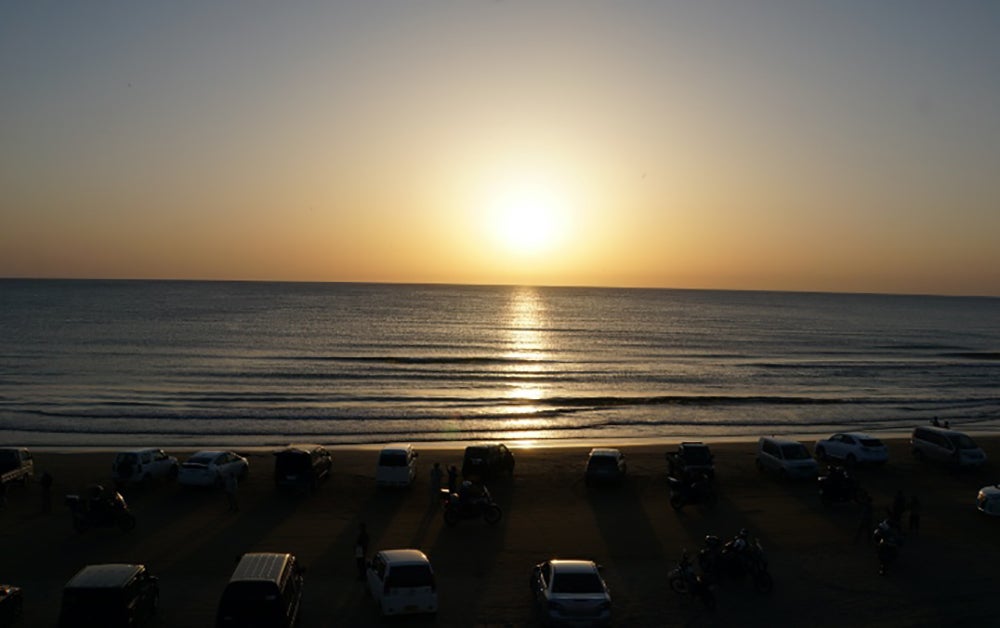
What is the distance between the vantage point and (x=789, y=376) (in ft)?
262

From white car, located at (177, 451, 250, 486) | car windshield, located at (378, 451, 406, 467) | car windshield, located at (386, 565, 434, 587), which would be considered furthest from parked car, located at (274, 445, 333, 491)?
car windshield, located at (386, 565, 434, 587)

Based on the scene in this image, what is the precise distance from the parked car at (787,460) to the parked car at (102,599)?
24.2 m

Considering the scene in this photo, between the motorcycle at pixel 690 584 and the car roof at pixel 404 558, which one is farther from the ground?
the car roof at pixel 404 558

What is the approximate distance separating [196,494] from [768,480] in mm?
21895

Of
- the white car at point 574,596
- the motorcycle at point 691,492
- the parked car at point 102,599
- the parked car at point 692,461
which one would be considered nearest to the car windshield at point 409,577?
the white car at point 574,596

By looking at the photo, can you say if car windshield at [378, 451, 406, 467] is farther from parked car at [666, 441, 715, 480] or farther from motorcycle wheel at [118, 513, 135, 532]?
parked car at [666, 441, 715, 480]

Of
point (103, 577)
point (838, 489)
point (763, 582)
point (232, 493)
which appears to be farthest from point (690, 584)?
point (232, 493)

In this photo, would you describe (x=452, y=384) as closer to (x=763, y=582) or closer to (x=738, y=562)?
(x=738, y=562)

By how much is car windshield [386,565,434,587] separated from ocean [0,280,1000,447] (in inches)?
1141

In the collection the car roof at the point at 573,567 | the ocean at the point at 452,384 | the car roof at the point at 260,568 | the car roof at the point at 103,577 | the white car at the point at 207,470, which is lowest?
the ocean at the point at 452,384

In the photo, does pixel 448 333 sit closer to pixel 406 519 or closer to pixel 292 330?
pixel 292 330

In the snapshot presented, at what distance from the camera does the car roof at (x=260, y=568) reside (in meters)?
15.8

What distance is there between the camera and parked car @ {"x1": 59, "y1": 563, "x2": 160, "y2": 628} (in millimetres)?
15227

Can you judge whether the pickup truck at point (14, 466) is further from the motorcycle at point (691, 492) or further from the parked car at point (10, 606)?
the motorcycle at point (691, 492)
